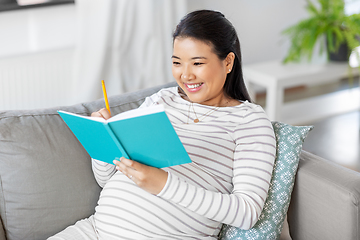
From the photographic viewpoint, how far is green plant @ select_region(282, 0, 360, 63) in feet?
9.13

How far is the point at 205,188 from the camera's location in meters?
1.14

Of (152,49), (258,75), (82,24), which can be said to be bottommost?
(258,75)

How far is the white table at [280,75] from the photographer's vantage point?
8.61 feet

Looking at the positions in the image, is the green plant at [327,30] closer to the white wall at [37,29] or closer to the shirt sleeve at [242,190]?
the white wall at [37,29]

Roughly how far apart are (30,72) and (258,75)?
138cm

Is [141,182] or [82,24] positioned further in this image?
[82,24]

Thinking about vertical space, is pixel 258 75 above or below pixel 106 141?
below

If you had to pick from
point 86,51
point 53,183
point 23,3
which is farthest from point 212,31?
point 23,3

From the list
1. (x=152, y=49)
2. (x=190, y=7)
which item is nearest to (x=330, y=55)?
(x=190, y=7)

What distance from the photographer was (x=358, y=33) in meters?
2.78

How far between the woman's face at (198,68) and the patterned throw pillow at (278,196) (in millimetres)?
258

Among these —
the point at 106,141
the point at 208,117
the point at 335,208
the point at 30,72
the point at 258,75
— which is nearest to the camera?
the point at 106,141

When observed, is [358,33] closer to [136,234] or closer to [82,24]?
[82,24]

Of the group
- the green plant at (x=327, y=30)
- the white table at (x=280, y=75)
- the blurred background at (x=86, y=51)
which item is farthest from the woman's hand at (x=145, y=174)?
the green plant at (x=327, y=30)
